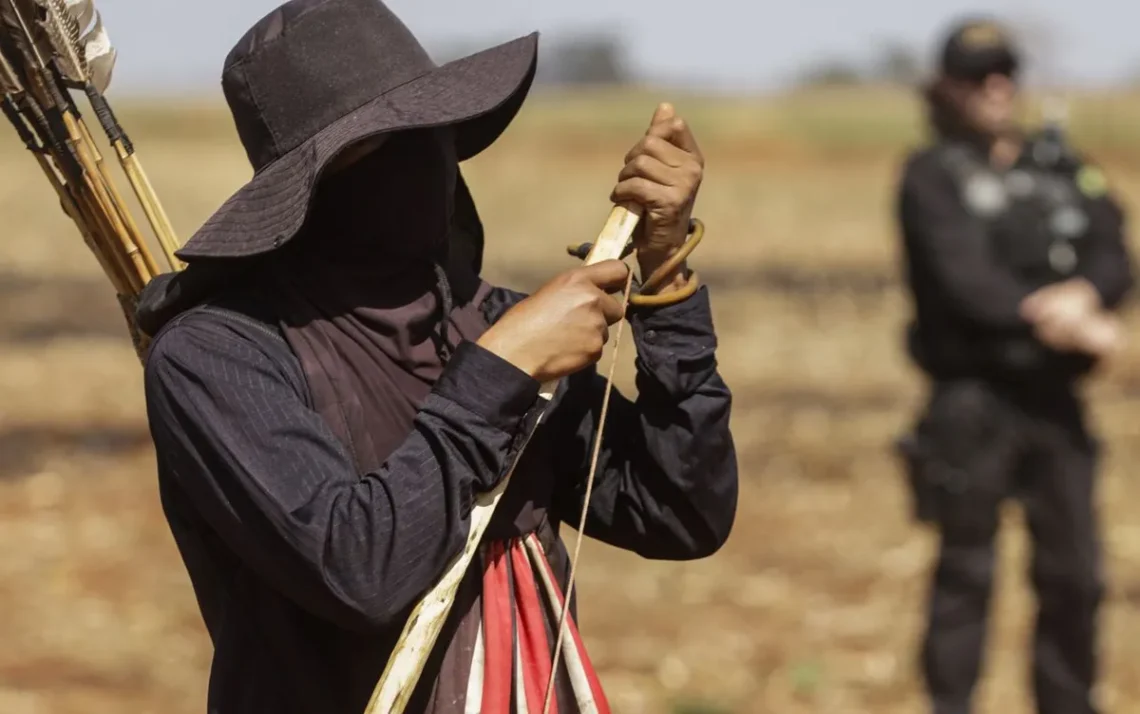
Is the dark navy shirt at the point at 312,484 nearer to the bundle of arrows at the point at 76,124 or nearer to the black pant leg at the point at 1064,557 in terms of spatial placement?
the bundle of arrows at the point at 76,124

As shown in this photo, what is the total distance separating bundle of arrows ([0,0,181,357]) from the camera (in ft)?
8.52

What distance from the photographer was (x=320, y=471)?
212 centimetres

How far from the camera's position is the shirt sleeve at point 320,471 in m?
2.09

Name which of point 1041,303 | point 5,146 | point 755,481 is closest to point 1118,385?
point 755,481

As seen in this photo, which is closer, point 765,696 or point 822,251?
point 765,696

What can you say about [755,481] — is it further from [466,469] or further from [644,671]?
[466,469]

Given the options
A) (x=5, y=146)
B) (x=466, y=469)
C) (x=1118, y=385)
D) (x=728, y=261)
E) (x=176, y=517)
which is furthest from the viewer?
(x=5, y=146)

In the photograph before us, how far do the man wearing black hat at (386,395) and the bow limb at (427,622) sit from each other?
0.03 m

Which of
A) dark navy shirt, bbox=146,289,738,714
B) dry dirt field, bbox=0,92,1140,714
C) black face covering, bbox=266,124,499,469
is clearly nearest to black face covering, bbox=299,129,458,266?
black face covering, bbox=266,124,499,469

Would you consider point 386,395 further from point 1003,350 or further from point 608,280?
point 1003,350

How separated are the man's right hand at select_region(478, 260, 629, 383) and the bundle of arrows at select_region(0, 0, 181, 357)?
0.71 metres

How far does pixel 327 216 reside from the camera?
2334 millimetres

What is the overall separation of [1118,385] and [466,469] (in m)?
11.6

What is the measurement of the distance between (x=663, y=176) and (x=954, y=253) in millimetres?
3519
